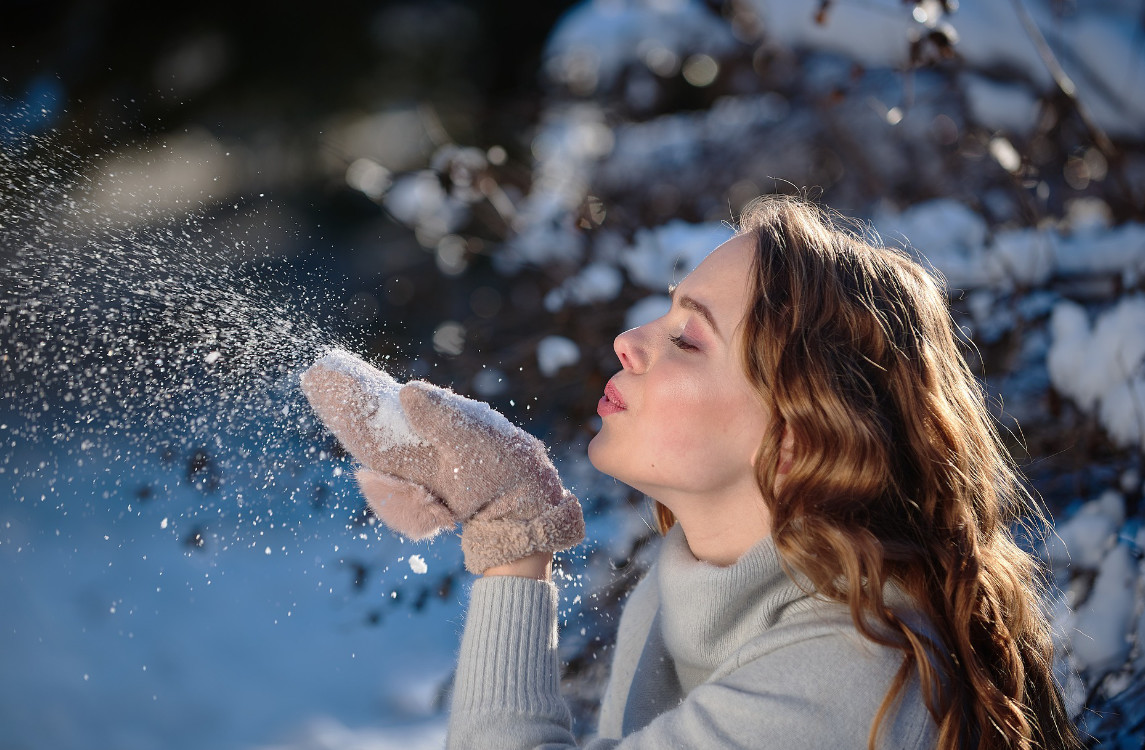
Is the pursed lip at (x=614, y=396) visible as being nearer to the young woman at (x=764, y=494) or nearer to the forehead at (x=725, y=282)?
the young woman at (x=764, y=494)

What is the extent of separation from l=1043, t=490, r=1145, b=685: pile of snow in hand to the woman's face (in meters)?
1.22

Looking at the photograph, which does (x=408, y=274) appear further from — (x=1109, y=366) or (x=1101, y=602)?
(x=1101, y=602)

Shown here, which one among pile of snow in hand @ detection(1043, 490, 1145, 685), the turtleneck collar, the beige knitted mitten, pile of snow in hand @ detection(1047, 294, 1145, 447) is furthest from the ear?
pile of snow in hand @ detection(1047, 294, 1145, 447)

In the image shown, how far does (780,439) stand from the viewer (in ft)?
4.58

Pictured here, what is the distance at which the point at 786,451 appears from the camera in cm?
141

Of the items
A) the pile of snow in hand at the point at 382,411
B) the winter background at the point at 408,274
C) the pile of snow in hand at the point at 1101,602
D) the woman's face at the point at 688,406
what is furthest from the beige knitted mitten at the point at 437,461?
the pile of snow in hand at the point at 1101,602

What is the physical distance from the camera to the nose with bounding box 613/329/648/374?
1434 mm

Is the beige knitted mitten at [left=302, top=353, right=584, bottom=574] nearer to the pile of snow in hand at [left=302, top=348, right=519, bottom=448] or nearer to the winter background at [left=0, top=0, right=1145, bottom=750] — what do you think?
the pile of snow in hand at [left=302, top=348, right=519, bottom=448]

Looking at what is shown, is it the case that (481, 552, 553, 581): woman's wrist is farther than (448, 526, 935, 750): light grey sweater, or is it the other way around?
(481, 552, 553, 581): woman's wrist

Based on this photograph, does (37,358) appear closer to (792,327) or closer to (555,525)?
(555,525)

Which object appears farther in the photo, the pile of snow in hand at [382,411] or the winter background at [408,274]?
the winter background at [408,274]

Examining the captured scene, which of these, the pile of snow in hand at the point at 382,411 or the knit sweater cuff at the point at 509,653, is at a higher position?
the pile of snow in hand at the point at 382,411

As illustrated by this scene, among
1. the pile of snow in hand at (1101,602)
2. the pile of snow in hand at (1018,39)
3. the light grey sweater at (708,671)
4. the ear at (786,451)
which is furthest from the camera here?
the pile of snow in hand at (1018,39)

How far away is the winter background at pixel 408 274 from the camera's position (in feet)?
6.70
